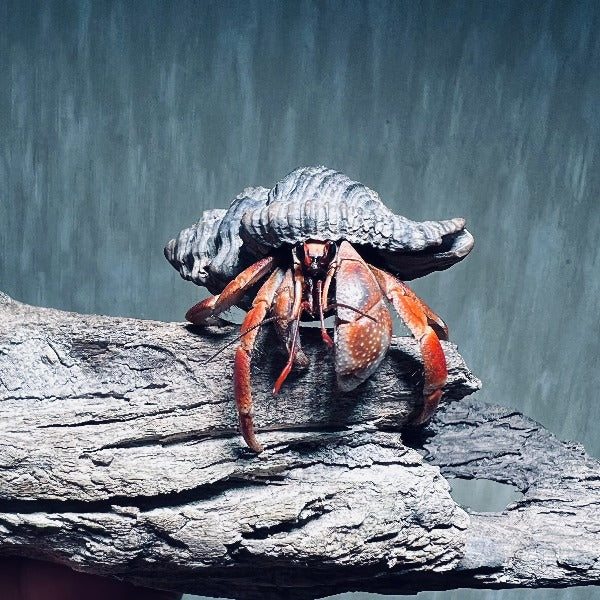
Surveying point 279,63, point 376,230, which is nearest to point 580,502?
point 376,230

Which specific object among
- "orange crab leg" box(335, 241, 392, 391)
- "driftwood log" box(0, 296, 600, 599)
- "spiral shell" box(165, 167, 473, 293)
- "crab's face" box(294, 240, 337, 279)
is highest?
"spiral shell" box(165, 167, 473, 293)

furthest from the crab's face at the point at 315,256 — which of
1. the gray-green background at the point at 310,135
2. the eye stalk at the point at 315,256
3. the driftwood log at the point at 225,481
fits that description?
the gray-green background at the point at 310,135

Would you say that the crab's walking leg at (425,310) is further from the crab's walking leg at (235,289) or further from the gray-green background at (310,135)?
the gray-green background at (310,135)

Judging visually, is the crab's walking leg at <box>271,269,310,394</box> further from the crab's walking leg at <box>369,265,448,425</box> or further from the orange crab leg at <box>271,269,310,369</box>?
the crab's walking leg at <box>369,265,448,425</box>

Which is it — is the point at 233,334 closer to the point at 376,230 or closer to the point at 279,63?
the point at 376,230

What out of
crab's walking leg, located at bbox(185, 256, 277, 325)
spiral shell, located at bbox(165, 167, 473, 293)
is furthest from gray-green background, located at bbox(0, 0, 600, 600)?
crab's walking leg, located at bbox(185, 256, 277, 325)

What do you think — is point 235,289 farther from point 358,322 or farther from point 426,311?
point 426,311
